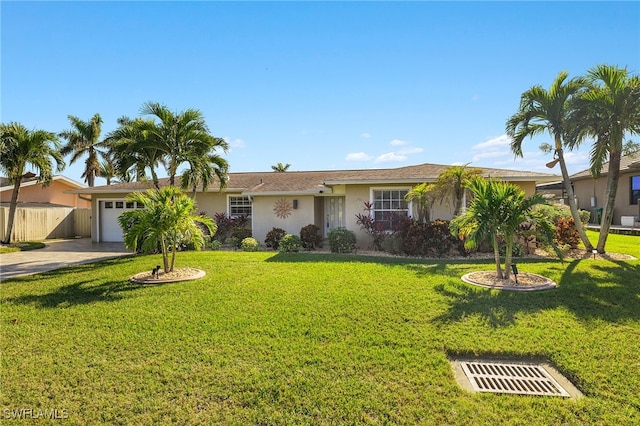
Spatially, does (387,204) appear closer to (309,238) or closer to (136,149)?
(309,238)

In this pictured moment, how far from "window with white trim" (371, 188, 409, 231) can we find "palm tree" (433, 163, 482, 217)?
1.51m

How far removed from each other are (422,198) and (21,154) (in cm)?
2141

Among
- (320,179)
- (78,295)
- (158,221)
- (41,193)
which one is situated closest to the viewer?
(78,295)

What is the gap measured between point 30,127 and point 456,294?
2341 centimetres

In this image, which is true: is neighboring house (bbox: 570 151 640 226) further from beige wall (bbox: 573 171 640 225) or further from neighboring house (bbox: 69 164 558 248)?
neighboring house (bbox: 69 164 558 248)

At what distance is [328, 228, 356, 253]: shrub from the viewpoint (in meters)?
13.1

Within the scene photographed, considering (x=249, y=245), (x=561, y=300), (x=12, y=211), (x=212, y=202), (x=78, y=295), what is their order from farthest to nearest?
(x=12, y=211), (x=212, y=202), (x=249, y=245), (x=78, y=295), (x=561, y=300)

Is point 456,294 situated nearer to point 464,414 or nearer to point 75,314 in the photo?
point 464,414

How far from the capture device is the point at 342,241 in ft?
42.9

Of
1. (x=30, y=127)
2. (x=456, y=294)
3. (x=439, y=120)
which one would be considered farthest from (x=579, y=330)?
(x=30, y=127)

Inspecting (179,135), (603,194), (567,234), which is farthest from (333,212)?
(603,194)

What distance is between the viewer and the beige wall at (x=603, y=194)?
2059 cm

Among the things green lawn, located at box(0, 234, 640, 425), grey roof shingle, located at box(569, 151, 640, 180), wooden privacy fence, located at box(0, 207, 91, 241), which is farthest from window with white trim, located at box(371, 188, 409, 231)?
wooden privacy fence, located at box(0, 207, 91, 241)

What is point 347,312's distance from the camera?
5930 mm
